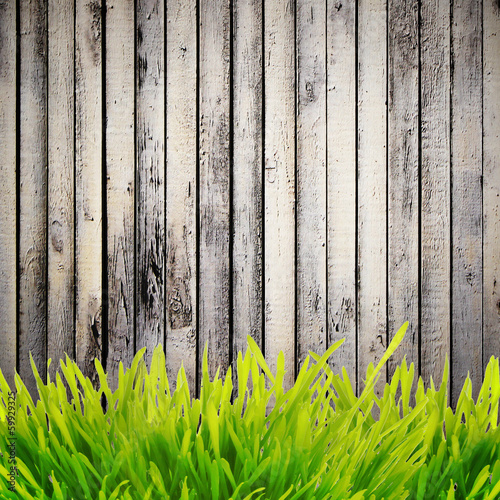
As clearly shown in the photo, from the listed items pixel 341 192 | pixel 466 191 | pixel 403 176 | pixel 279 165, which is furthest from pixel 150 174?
pixel 466 191

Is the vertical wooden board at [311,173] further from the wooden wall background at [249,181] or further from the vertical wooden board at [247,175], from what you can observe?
the vertical wooden board at [247,175]

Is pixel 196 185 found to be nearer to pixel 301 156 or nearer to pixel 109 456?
pixel 301 156

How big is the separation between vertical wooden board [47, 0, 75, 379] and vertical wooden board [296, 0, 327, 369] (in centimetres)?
78

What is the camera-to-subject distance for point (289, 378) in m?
1.56

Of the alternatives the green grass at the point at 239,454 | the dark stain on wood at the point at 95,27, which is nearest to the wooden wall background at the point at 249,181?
the dark stain on wood at the point at 95,27

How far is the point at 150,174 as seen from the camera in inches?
61.9

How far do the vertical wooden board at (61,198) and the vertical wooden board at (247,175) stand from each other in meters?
0.56

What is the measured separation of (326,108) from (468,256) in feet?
2.32

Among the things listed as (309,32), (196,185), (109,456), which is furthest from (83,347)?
(309,32)

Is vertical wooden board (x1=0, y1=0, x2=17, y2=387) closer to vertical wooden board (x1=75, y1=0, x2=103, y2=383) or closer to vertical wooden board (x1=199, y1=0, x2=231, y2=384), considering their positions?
vertical wooden board (x1=75, y1=0, x2=103, y2=383)

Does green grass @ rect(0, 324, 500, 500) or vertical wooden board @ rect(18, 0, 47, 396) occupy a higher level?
vertical wooden board @ rect(18, 0, 47, 396)

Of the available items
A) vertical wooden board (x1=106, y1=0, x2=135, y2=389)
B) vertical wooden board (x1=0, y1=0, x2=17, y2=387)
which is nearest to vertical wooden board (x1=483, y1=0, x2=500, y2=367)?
vertical wooden board (x1=106, y1=0, x2=135, y2=389)

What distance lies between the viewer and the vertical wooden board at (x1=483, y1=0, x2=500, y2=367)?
5.18 feet

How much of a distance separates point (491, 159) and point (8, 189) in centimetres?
167
